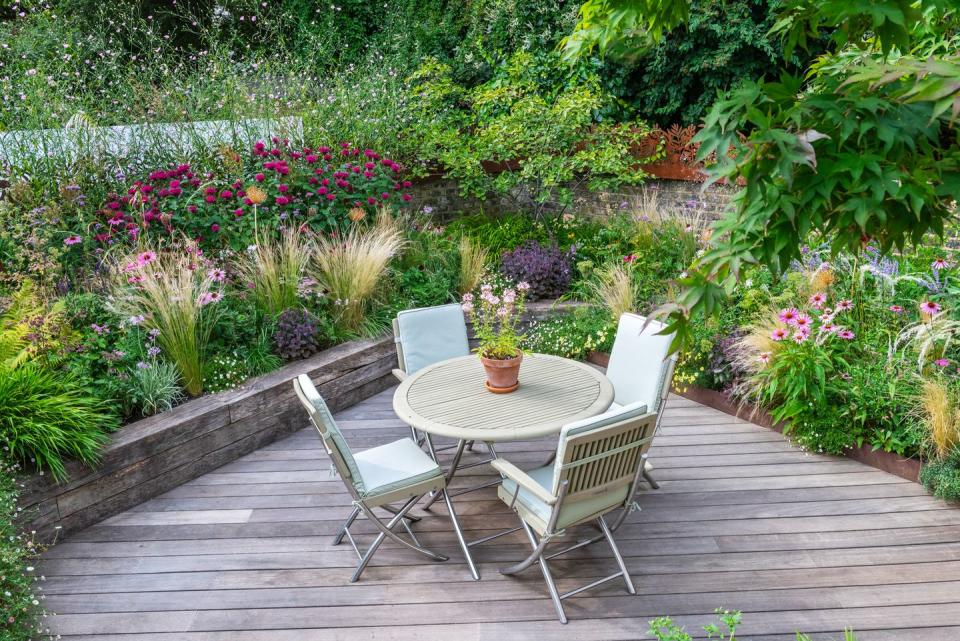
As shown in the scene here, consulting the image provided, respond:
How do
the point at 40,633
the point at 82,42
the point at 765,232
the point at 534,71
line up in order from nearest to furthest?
the point at 765,232 → the point at 40,633 → the point at 534,71 → the point at 82,42

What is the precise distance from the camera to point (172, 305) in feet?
14.8

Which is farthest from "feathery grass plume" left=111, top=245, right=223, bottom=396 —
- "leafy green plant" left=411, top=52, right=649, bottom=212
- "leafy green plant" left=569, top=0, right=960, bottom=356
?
"leafy green plant" left=569, top=0, right=960, bottom=356

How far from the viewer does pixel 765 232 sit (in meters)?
1.48

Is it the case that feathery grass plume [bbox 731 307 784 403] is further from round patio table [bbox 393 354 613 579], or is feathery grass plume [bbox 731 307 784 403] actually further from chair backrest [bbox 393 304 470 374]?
chair backrest [bbox 393 304 470 374]

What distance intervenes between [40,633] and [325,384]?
8.08 ft

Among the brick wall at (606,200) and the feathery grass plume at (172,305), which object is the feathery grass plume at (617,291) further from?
the feathery grass plume at (172,305)

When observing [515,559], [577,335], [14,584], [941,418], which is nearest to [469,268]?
[577,335]

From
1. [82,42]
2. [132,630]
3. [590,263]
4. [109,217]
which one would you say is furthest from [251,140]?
[82,42]

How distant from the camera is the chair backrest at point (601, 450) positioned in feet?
9.45

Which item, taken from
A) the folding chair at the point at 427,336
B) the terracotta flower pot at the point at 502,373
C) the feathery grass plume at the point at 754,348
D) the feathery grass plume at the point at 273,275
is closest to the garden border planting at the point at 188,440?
the feathery grass plume at the point at 273,275

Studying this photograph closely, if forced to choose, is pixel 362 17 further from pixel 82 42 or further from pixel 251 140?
pixel 251 140

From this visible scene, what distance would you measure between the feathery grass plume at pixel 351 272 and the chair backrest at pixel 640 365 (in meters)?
2.16

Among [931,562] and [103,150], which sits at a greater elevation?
[103,150]

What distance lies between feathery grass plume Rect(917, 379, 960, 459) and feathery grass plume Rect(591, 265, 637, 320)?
7.42ft
